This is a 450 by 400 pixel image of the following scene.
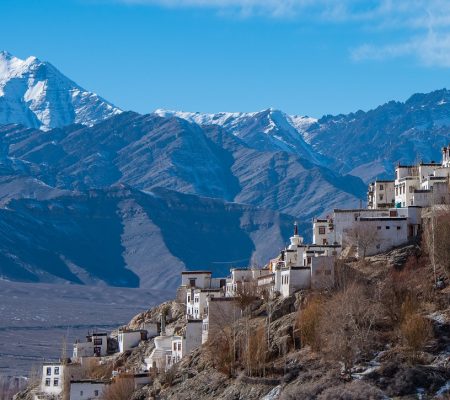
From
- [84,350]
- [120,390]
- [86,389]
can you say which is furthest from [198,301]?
[120,390]

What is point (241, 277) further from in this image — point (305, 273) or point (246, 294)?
point (305, 273)

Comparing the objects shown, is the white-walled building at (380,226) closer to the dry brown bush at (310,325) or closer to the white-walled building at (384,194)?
the white-walled building at (384,194)

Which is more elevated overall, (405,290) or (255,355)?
(405,290)

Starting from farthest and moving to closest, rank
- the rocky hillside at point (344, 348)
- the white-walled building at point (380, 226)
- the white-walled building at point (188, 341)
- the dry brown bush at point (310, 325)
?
the white-walled building at point (188, 341) → the white-walled building at point (380, 226) → the dry brown bush at point (310, 325) → the rocky hillside at point (344, 348)

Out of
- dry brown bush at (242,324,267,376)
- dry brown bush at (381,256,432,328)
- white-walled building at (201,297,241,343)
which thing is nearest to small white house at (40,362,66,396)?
white-walled building at (201,297,241,343)

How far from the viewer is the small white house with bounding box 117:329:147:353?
106 metres

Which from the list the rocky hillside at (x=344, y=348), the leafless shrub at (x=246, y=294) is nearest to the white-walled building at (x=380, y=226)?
the rocky hillside at (x=344, y=348)

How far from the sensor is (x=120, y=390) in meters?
87.8

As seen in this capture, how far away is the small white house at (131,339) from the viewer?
106 metres

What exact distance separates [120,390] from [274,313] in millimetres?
11703

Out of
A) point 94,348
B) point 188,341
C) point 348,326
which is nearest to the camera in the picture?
point 348,326

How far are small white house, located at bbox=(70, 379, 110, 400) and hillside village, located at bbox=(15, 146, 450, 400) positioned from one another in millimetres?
71

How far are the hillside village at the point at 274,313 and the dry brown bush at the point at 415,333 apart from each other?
218mm

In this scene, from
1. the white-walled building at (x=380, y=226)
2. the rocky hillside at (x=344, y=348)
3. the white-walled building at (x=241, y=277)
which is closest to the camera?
the rocky hillside at (x=344, y=348)
